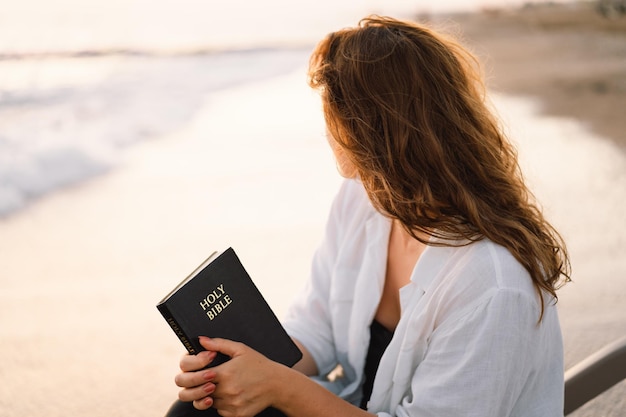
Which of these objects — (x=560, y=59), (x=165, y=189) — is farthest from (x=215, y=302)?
(x=560, y=59)

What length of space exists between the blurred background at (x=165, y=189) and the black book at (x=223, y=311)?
0.75 metres

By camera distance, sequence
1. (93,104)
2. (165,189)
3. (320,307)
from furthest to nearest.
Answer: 1. (93,104)
2. (165,189)
3. (320,307)

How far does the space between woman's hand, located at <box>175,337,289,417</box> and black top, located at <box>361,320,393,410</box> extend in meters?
0.38

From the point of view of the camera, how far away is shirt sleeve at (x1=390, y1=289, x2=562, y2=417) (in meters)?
1.39

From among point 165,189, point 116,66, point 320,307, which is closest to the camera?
point 320,307

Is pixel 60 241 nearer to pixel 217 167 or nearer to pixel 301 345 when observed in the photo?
pixel 217 167

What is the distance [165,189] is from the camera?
5613 millimetres

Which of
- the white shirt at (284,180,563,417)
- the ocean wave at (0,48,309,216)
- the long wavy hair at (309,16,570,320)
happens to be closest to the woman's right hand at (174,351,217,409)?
the white shirt at (284,180,563,417)

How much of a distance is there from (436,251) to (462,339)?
0.70 feet

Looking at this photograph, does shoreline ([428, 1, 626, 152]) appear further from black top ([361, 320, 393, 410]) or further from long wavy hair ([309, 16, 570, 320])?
black top ([361, 320, 393, 410])

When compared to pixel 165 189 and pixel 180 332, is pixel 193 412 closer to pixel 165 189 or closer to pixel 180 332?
pixel 180 332

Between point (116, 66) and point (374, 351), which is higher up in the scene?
point (116, 66)

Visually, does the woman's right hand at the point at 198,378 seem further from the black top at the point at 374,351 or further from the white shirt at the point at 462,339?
the black top at the point at 374,351

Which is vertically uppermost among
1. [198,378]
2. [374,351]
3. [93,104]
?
[93,104]
